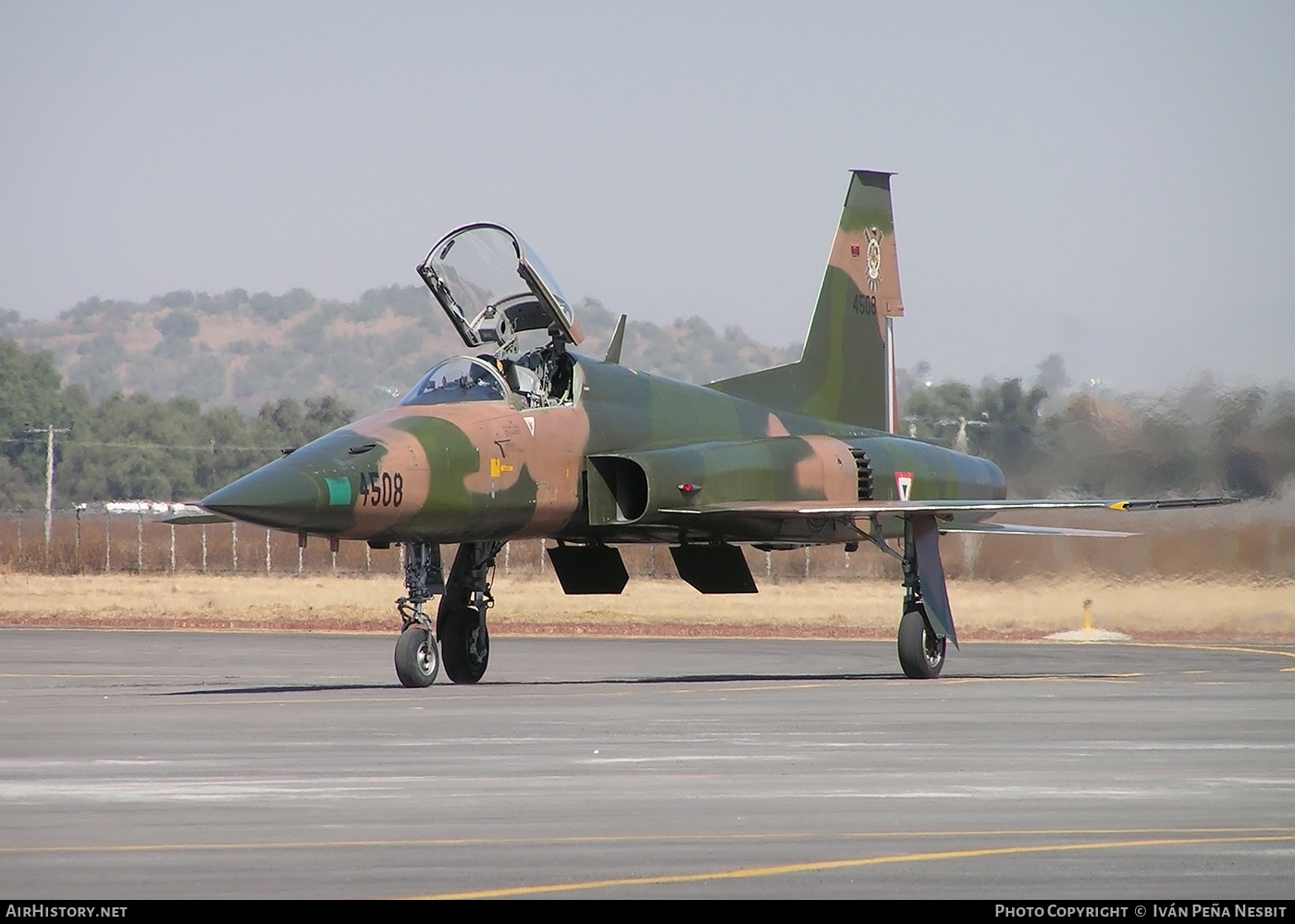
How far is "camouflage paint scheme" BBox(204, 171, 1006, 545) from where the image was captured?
15125 millimetres

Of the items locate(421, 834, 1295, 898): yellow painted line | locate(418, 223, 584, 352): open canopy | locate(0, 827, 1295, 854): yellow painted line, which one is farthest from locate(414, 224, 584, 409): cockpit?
locate(421, 834, 1295, 898): yellow painted line

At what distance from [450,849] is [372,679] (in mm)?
11044

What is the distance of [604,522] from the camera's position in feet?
59.2

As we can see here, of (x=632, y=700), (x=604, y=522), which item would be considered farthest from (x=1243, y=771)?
(x=604, y=522)

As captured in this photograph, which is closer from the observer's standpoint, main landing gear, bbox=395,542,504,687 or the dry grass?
main landing gear, bbox=395,542,504,687

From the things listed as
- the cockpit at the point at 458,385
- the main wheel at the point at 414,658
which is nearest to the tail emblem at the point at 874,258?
the cockpit at the point at 458,385

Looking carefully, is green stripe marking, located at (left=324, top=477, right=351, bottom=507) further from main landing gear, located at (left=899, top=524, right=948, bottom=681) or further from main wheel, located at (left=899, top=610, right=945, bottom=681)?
main wheel, located at (left=899, top=610, right=945, bottom=681)

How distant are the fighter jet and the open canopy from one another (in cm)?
2

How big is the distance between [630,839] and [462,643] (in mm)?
9994

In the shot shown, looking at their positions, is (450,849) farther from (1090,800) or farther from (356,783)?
(1090,800)

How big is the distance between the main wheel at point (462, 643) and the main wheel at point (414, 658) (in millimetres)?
739

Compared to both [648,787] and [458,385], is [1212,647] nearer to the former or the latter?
[458,385]

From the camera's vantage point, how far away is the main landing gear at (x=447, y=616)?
16.8 meters

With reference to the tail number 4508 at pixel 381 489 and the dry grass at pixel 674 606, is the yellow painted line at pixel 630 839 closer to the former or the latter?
the tail number 4508 at pixel 381 489
